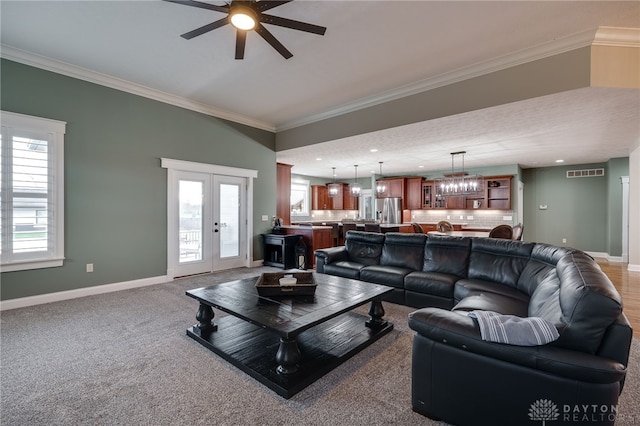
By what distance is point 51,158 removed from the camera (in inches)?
151

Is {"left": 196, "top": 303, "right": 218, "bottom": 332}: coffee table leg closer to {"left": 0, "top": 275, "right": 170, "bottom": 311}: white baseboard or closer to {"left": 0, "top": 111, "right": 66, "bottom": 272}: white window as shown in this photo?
{"left": 0, "top": 275, "right": 170, "bottom": 311}: white baseboard

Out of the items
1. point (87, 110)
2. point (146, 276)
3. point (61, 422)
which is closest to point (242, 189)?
point (146, 276)

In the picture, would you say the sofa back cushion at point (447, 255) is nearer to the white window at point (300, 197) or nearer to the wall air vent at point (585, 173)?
the wall air vent at point (585, 173)

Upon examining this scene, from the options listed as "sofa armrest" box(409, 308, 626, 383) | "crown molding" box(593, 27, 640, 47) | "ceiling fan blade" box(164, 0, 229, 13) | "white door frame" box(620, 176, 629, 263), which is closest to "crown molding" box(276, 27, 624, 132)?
"crown molding" box(593, 27, 640, 47)

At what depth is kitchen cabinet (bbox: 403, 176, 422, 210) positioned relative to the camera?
993cm

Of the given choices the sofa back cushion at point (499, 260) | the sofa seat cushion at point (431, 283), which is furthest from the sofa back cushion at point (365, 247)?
the sofa back cushion at point (499, 260)

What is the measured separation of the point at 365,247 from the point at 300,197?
674 cm

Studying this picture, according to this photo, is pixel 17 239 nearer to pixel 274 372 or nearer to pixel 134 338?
pixel 134 338

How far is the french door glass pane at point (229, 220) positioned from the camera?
588 centimetres

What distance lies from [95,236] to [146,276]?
98 cm

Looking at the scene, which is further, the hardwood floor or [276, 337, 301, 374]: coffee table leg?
the hardwood floor

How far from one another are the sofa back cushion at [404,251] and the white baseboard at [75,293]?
3.80 m

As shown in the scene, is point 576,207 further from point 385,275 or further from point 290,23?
point 290,23

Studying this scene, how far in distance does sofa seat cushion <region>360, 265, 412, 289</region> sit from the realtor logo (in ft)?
7.60
